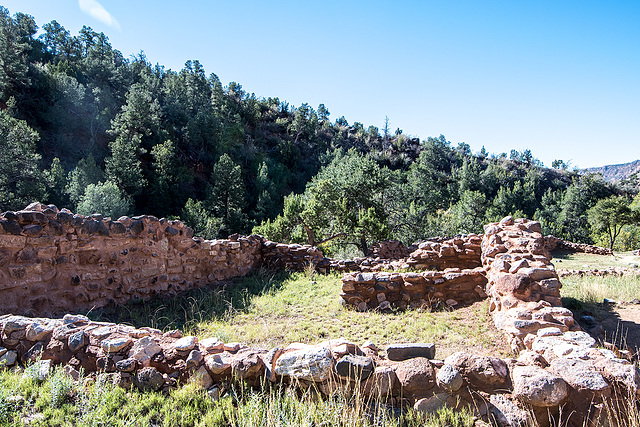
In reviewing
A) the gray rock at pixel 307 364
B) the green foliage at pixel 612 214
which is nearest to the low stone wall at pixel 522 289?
the gray rock at pixel 307 364

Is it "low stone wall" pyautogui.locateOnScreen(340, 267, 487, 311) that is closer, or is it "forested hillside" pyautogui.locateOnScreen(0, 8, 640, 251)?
"low stone wall" pyautogui.locateOnScreen(340, 267, 487, 311)

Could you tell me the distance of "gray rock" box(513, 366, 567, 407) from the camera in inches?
100

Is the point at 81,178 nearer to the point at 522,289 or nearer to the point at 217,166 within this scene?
the point at 217,166

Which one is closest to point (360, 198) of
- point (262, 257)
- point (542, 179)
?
point (262, 257)

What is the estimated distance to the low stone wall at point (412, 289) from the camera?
668cm

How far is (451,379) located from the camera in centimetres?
269

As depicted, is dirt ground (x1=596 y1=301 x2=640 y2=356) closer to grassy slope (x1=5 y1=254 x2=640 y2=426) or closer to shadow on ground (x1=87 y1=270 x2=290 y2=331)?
grassy slope (x1=5 y1=254 x2=640 y2=426)

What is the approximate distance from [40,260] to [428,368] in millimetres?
6029

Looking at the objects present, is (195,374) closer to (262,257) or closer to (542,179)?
(262,257)

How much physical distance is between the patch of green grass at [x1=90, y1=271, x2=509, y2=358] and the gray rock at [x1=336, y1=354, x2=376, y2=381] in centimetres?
209

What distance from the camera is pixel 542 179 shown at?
6328 centimetres

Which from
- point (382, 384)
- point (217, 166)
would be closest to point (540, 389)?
point (382, 384)

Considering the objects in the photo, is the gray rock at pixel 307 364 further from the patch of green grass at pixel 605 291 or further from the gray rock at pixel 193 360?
the patch of green grass at pixel 605 291

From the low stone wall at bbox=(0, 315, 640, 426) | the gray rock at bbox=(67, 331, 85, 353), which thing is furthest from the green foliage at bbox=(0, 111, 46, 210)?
the low stone wall at bbox=(0, 315, 640, 426)
